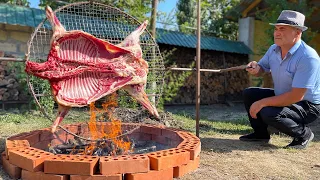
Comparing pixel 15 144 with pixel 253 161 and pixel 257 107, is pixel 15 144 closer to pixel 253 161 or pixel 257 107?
pixel 253 161

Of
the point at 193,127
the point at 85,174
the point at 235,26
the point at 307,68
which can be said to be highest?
the point at 235,26

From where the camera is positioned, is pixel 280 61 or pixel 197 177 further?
pixel 280 61

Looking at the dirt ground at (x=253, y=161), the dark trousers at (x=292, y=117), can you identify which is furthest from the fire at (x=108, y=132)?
the dark trousers at (x=292, y=117)

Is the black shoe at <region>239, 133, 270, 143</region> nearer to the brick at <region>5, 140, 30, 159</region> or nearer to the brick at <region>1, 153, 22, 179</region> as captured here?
the brick at <region>5, 140, 30, 159</region>

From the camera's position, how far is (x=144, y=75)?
3295 mm

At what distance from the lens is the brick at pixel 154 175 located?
8.03ft

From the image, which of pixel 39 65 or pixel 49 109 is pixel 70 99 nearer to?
pixel 39 65

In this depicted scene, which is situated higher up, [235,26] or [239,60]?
[235,26]

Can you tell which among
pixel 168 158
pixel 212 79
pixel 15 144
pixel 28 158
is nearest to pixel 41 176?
pixel 28 158

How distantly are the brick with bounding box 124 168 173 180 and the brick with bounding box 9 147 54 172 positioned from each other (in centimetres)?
64

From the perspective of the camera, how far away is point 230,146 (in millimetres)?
3961

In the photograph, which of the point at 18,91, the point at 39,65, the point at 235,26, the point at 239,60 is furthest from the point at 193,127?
the point at 235,26

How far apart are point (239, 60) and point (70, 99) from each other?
30.1 ft

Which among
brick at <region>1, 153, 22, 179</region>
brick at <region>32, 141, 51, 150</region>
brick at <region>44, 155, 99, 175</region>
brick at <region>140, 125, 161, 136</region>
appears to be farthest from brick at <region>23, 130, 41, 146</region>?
brick at <region>140, 125, 161, 136</region>
